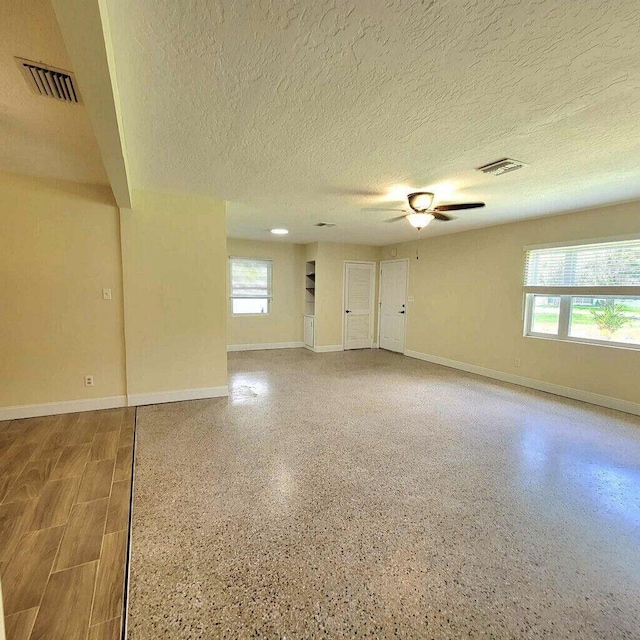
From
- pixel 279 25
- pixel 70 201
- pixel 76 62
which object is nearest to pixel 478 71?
pixel 279 25

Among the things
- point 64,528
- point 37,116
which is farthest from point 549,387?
point 37,116

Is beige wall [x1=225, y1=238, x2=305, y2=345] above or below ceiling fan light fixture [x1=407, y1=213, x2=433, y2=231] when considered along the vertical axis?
below

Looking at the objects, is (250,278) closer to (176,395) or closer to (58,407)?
(176,395)

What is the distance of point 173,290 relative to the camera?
3801mm

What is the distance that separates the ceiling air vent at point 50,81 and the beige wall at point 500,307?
5.13 m

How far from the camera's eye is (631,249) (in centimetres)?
371

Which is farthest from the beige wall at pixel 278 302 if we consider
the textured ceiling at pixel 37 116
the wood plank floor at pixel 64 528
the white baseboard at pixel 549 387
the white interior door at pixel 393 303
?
the wood plank floor at pixel 64 528

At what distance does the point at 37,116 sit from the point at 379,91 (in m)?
2.15

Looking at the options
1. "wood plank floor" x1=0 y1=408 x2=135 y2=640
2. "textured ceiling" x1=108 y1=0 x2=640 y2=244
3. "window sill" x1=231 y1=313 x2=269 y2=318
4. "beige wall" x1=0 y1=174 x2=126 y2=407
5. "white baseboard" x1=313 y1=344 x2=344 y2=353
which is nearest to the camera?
"textured ceiling" x1=108 y1=0 x2=640 y2=244

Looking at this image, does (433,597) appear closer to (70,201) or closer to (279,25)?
(279,25)

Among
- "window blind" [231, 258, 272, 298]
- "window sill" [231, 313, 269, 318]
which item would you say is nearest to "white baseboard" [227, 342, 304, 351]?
"window sill" [231, 313, 269, 318]

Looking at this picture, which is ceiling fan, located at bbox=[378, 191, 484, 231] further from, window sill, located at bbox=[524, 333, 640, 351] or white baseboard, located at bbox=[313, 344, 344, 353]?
white baseboard, located at bbox=[313, 344, 344, 353]

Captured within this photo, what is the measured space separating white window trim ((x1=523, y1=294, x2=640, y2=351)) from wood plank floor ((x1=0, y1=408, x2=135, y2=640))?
506 centimetres

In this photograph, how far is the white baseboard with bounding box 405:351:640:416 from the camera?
3779mm
